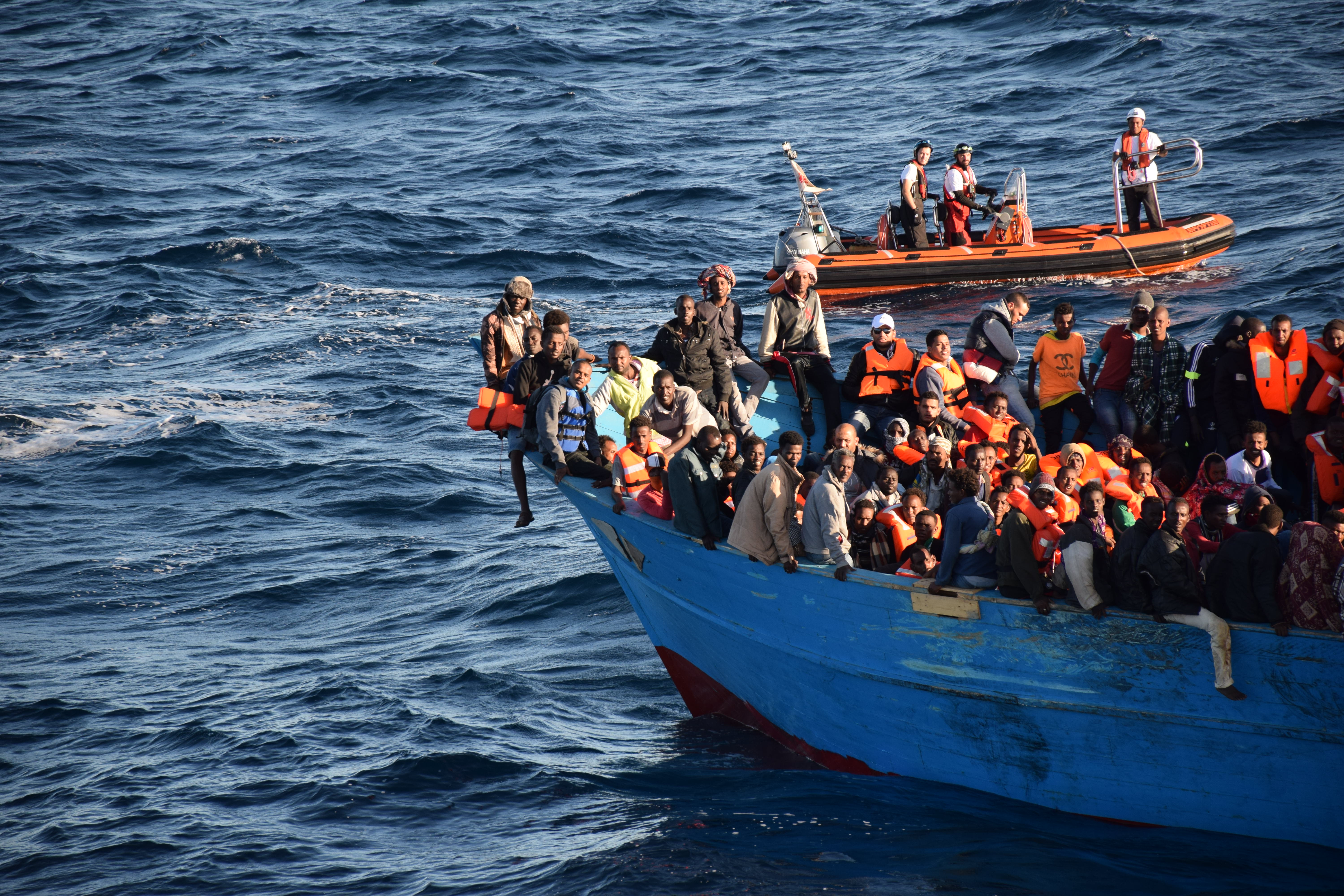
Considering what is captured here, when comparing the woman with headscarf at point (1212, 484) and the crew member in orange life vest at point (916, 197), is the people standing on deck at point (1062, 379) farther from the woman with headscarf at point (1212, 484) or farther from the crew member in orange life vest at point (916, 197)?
the crew member in orange life vest at point (916, 197)

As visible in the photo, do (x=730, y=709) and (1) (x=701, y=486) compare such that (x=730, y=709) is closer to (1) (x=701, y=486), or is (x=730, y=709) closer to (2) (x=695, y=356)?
(1) (x=701, y=486)

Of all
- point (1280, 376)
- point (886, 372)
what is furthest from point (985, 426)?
point (1280, 376)

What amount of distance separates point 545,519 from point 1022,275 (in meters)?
8.87

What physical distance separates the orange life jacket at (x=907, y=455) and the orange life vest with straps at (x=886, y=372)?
1.15 meters

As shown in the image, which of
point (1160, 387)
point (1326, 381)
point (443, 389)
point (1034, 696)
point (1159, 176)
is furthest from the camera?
point (443, 389)

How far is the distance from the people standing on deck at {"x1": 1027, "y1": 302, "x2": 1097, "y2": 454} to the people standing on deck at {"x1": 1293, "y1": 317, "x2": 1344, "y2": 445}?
165 centimetres

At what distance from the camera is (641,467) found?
955 cm

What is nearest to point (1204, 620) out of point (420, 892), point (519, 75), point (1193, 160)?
point (420, 892)

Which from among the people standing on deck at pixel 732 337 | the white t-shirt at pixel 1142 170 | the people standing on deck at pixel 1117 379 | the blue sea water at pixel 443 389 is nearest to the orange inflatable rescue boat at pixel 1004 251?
the white t-shirt at pixel 1142 170

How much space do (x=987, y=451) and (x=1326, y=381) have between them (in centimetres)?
247

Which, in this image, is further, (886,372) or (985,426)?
(886,372)

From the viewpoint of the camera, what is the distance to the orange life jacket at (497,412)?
10.4m

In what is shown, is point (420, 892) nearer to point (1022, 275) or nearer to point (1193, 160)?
point (1022, 275)

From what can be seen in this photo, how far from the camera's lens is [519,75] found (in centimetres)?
4147
